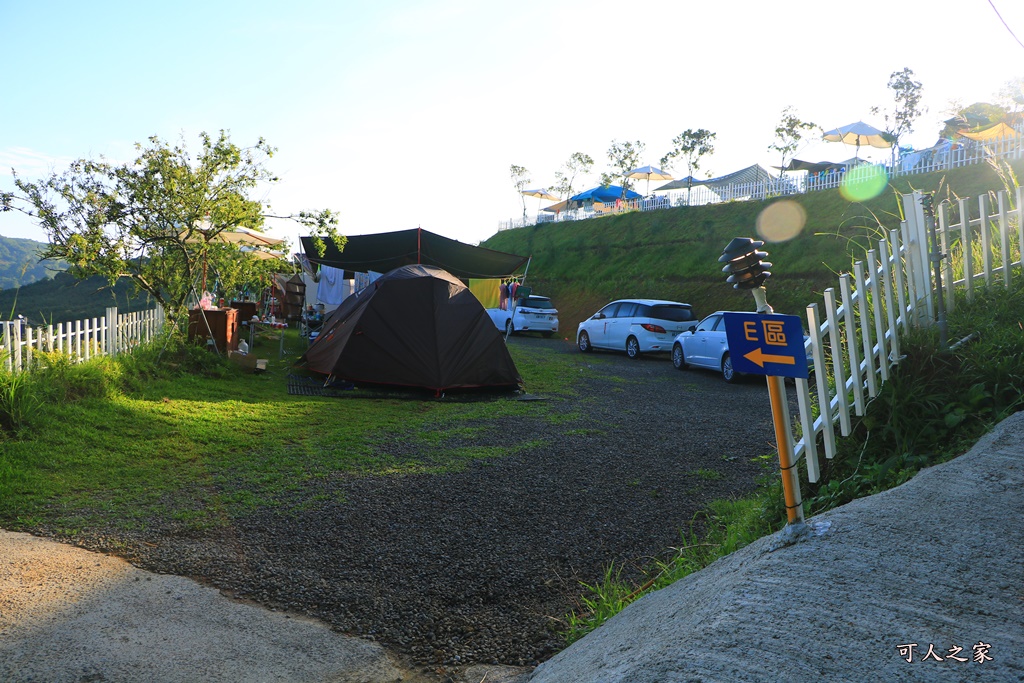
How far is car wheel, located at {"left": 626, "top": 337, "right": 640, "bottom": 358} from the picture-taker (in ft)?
54.1

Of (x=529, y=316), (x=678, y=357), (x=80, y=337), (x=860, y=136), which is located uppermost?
(x=860, y=136)

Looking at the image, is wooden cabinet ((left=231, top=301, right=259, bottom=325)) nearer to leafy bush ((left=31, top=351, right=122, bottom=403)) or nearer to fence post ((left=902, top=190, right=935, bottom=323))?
leafy bush ((left=31, top=351, right=122, bottom=403))

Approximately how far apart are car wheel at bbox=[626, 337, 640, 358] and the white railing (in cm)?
739

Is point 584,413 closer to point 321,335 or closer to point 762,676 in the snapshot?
point 321,335

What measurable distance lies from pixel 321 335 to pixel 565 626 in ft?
31.4

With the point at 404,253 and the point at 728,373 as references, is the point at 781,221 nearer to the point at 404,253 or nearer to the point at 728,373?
the point at 728,373

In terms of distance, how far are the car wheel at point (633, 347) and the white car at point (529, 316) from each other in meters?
6.09

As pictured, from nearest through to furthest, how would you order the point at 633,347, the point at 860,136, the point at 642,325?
1. the point at 642,325
2. the point at 633,347
3. the point at 860,136

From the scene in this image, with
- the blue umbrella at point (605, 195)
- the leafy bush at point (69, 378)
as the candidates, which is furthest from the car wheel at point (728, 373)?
the blue umbrella at point (605, 195)

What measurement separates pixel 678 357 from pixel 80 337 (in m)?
10.2

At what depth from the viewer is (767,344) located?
2.88m

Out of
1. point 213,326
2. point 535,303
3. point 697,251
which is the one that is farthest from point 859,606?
point 697,251

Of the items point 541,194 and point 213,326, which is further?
point 541,194

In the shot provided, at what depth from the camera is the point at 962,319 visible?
15.8 ft
